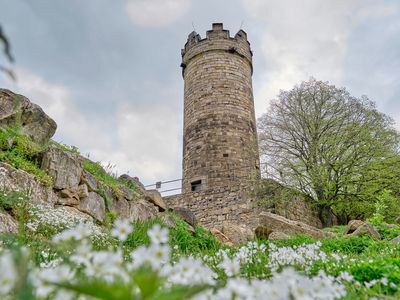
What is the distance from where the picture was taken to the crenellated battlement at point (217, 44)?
21.3 metres

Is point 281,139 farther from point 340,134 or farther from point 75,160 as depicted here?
point 75,160

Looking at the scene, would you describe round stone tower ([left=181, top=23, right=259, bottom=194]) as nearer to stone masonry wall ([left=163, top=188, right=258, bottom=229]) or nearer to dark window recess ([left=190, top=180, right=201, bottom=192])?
dark window recess ([left=190, top=180, right=201, bottom=192])

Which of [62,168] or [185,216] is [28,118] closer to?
[62,168]

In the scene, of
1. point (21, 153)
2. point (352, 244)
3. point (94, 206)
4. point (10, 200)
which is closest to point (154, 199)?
point (94, 206)

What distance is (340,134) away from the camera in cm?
1786

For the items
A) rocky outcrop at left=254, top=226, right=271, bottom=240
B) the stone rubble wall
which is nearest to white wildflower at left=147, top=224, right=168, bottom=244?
rocky outcrop at left=254, top=226, right=271, bottom=240

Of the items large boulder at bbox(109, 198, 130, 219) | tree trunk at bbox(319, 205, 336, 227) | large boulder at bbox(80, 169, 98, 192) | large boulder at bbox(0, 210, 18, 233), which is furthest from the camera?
tree trunk at bbox(319, 205, 336, 227)

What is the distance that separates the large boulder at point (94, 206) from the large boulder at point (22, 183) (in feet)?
2.75

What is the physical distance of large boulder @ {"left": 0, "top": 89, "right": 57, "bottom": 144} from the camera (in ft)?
25.1

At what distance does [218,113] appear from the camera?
19547 mm

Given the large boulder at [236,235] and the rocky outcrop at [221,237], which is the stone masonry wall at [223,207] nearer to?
the large boulder at [236,235]

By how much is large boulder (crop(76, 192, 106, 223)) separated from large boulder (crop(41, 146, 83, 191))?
1.11 ft

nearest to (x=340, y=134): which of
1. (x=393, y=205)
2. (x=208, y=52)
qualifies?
(x=393, y=205)

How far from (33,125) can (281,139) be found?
13.0m
